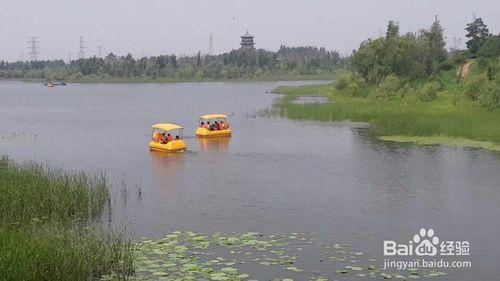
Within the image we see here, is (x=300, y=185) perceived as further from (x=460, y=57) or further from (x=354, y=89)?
(x=354, y=89)

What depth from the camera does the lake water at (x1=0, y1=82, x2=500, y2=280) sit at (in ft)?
64.1

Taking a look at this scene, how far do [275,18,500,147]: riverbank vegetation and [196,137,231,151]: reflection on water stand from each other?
36.9 ft

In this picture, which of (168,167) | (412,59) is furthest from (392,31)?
(168,167)

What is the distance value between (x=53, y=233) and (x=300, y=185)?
1357cm

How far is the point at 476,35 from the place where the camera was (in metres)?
76.1

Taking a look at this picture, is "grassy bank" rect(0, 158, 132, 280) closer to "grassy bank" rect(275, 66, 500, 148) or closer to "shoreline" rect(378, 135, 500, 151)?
"shoreline" rect(378, 135, 500, 151)

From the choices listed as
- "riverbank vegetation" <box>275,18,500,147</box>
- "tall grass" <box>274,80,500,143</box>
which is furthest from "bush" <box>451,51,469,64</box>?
"tall grass" <box>274,80,500,143</box>

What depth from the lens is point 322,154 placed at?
3653cm

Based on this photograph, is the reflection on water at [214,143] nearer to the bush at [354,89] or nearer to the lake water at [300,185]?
the lake water at [300,185]

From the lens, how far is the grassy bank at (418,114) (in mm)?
40156

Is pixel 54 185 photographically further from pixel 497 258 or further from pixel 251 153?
pixel 251 153

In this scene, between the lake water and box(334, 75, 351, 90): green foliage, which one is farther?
box(334, 75, 351, 90): green foliage

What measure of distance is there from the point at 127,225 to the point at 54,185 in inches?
117

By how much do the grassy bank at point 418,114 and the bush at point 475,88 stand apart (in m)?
0.58
